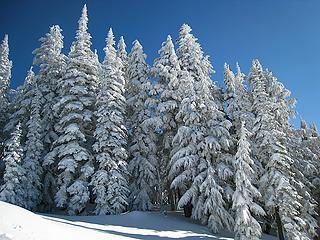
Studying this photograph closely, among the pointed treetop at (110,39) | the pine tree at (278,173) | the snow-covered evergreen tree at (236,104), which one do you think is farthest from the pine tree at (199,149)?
the pointed treetop at (110,39)

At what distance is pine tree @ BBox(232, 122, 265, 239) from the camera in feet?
74.5

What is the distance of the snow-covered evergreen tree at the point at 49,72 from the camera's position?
3594 cm

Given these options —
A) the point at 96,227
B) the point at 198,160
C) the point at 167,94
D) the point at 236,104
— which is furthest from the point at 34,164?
the point at 236,104

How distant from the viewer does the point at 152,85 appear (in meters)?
35.5

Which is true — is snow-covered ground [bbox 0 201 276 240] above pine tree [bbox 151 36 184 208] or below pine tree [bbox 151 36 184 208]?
below

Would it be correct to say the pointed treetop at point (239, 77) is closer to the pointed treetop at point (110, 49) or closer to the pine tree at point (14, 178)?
the pointed treetop at point (110, 49)

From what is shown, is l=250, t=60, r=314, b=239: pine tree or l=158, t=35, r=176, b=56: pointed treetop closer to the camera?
l=250, t=60, r=314, b=239: pine tree

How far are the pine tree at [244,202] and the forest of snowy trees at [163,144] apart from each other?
75 millimetres

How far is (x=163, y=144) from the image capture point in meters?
34.2

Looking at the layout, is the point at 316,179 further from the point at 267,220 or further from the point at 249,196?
the point at 249,196

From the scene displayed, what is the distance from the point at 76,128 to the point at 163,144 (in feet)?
29.1

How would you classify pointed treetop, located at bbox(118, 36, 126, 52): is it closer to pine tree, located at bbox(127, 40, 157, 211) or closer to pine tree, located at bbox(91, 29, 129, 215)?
pine tree, located at bbox(127, 40, 157, 211)

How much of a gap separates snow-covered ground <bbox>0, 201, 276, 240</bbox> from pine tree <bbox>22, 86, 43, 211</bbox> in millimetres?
6454

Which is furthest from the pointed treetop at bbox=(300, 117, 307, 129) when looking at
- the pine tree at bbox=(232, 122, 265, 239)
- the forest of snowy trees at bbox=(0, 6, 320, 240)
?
the pine tree at bbox=(232, 122, 265, 239)
